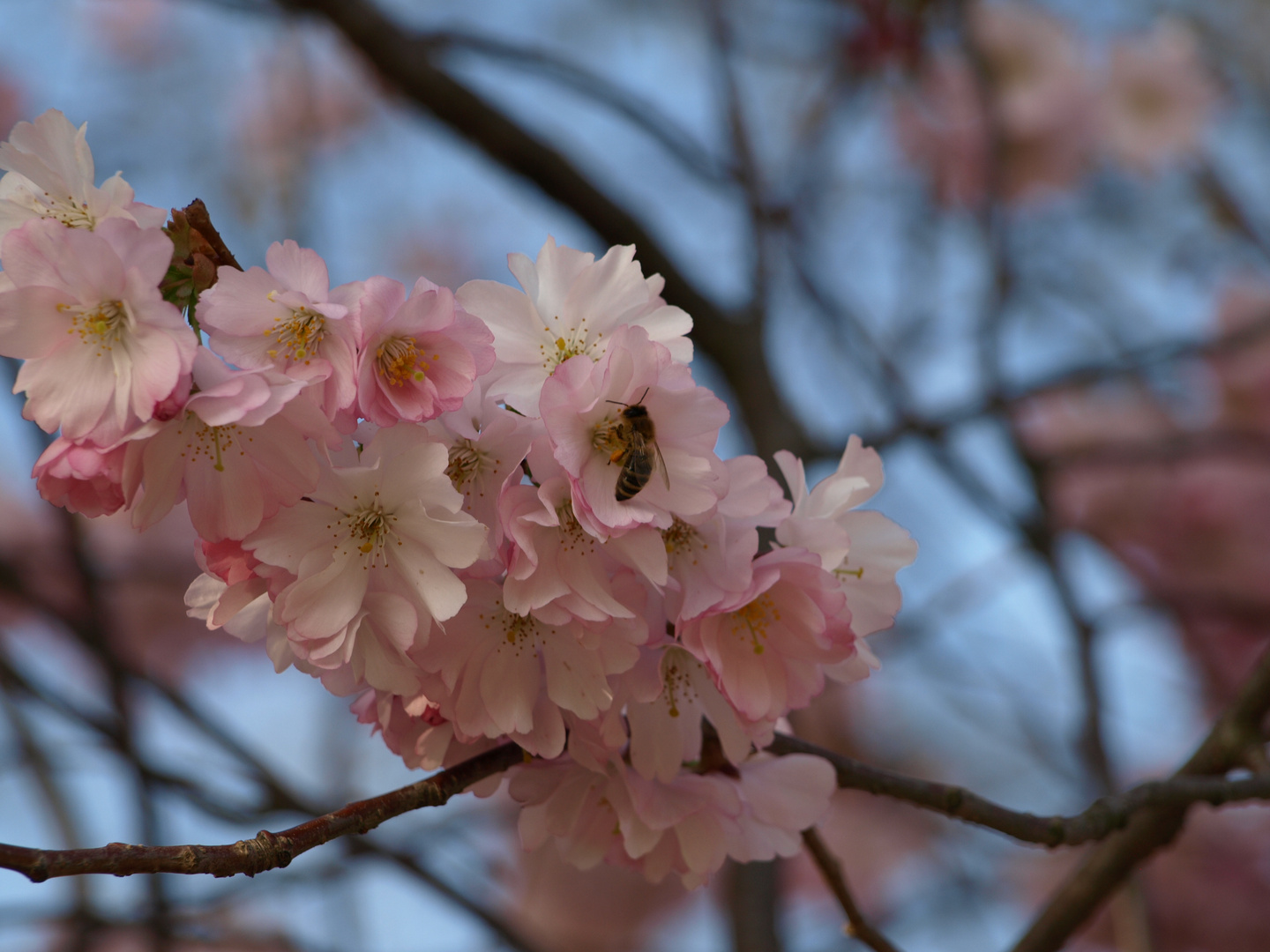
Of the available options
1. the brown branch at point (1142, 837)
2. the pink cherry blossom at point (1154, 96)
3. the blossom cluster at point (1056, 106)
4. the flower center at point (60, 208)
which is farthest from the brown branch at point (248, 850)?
the pink cherry blossom at point (1154, 96)

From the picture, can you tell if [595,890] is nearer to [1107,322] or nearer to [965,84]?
[1107,322]

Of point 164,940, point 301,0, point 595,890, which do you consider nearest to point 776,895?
point 164,940

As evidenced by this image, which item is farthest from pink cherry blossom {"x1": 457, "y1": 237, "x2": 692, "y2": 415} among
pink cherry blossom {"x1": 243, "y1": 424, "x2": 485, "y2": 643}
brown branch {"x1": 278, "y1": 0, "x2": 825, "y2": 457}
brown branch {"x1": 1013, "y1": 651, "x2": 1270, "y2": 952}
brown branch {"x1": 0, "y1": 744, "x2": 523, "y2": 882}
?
brown branch {"x1": 278, "y1": 0, "x2": 825, "y2": 457}

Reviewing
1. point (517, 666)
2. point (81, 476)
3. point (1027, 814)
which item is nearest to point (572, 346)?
point (517, 666)

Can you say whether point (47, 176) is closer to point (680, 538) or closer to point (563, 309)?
point (563, 309)

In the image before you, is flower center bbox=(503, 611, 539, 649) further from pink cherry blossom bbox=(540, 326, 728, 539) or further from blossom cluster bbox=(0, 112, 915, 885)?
pink cherry blossom bbox=(540, 326, 728, 539)
